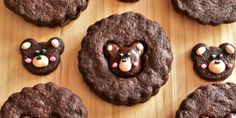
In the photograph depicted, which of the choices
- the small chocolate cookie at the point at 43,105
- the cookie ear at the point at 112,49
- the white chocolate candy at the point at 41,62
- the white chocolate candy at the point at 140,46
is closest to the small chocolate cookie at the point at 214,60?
the white chocolate candy at the point at 140,46

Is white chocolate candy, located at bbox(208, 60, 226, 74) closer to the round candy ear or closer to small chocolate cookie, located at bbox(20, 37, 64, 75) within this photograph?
small chocolate cookie, located at bbox(20, 37, 64, 75)

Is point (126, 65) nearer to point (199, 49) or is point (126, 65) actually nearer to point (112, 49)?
point (112, 49)

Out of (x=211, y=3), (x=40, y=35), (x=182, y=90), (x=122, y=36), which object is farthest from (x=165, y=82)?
(x=40, y=35)

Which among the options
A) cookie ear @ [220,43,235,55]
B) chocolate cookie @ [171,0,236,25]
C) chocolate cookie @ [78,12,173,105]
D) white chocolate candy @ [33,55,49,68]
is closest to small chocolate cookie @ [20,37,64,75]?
white chocolate candy @ [33,55,49,68]

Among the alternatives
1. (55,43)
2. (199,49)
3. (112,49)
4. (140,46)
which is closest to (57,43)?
(55,43)

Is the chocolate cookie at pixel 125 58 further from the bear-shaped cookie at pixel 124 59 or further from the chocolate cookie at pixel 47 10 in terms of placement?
the chocolate cookie at pixel 47 10

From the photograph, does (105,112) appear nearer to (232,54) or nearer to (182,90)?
(182,90)
